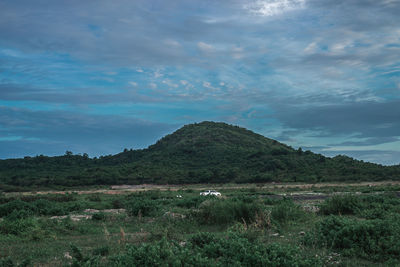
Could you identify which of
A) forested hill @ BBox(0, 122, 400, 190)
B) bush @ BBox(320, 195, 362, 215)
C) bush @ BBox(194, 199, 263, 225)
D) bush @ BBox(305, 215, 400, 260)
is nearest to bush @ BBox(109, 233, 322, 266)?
bush @ BBox(305, 215, 400, 260)

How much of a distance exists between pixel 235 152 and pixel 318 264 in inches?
3510

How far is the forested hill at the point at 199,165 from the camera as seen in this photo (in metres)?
65.2

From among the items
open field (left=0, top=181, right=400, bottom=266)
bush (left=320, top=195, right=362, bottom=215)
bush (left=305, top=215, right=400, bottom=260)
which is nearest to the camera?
open field (left=0, top=181, right=400, bottom=266)

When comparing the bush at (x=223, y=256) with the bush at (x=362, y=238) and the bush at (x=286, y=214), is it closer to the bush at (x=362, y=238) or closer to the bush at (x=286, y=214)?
the bush at (x=362, y=238)

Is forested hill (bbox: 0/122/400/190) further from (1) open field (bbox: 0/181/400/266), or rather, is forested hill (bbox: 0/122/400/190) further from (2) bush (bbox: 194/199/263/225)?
(2) bush (bbox: 194/199/263/225)

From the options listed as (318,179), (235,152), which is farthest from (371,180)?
(235,152)

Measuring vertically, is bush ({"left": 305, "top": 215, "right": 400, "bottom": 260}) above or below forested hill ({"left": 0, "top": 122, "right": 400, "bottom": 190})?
below

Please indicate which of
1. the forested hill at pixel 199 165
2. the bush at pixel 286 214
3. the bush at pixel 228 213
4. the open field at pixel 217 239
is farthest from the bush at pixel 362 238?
the forested hill at pixel 199 165

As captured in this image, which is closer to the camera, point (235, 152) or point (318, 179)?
point (318, 179)

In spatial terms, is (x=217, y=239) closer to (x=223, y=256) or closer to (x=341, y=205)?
(x=223, y=256)

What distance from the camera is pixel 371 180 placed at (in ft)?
192

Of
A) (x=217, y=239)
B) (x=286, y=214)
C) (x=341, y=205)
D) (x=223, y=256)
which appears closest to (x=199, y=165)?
(x=341, y=205)

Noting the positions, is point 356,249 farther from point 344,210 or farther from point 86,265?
point 344,210

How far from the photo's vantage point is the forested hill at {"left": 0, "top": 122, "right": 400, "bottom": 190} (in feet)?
214
